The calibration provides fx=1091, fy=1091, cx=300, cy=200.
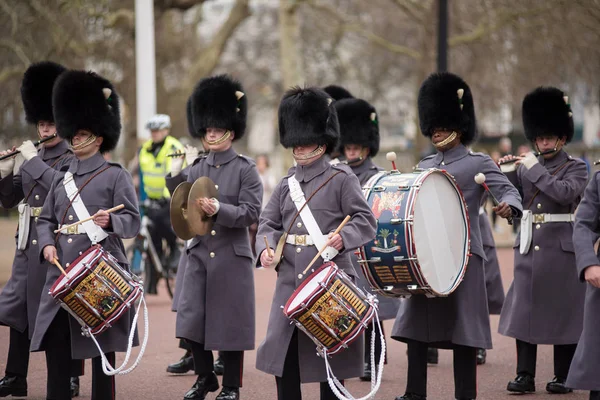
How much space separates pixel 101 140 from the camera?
7.38 m

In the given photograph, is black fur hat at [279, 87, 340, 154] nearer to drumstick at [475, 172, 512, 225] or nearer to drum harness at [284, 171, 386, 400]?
drum harness at [284, 171, 386, 400]

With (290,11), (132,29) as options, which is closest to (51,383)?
(132,29)

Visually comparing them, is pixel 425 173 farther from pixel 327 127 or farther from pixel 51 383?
pixel 51 383

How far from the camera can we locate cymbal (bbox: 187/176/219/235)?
7.27m

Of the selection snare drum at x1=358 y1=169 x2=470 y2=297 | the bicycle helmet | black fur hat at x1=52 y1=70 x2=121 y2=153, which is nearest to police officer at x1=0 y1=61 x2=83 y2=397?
black fur hat at x1=52 y1=70 x2=121 y2=153

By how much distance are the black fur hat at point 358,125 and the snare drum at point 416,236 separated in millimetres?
1997

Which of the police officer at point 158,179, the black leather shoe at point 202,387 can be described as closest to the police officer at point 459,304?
the black leather shoe at point 202,387

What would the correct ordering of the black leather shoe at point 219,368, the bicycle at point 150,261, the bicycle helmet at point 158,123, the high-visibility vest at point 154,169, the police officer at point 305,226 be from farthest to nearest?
the bicycle at point 150,261 < the high-visibility vest at point 154,169 < the bicycle helmet at point 158,123 < the black leather shoe at point 219,368 < the police officer at point 305,226

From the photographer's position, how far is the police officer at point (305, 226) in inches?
251

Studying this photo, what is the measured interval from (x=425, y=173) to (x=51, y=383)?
2.72 m

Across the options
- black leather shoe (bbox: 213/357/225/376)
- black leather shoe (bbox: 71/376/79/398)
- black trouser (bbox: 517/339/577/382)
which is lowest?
black leather shoe (bbox: 71/376/79/398)

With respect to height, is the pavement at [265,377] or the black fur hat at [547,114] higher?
the black fur hat at [547,114]

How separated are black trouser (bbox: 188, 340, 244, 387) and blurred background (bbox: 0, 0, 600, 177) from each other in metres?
8.01

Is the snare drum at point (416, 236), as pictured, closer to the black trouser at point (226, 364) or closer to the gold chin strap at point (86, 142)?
the black trouser at point (226, 364)
